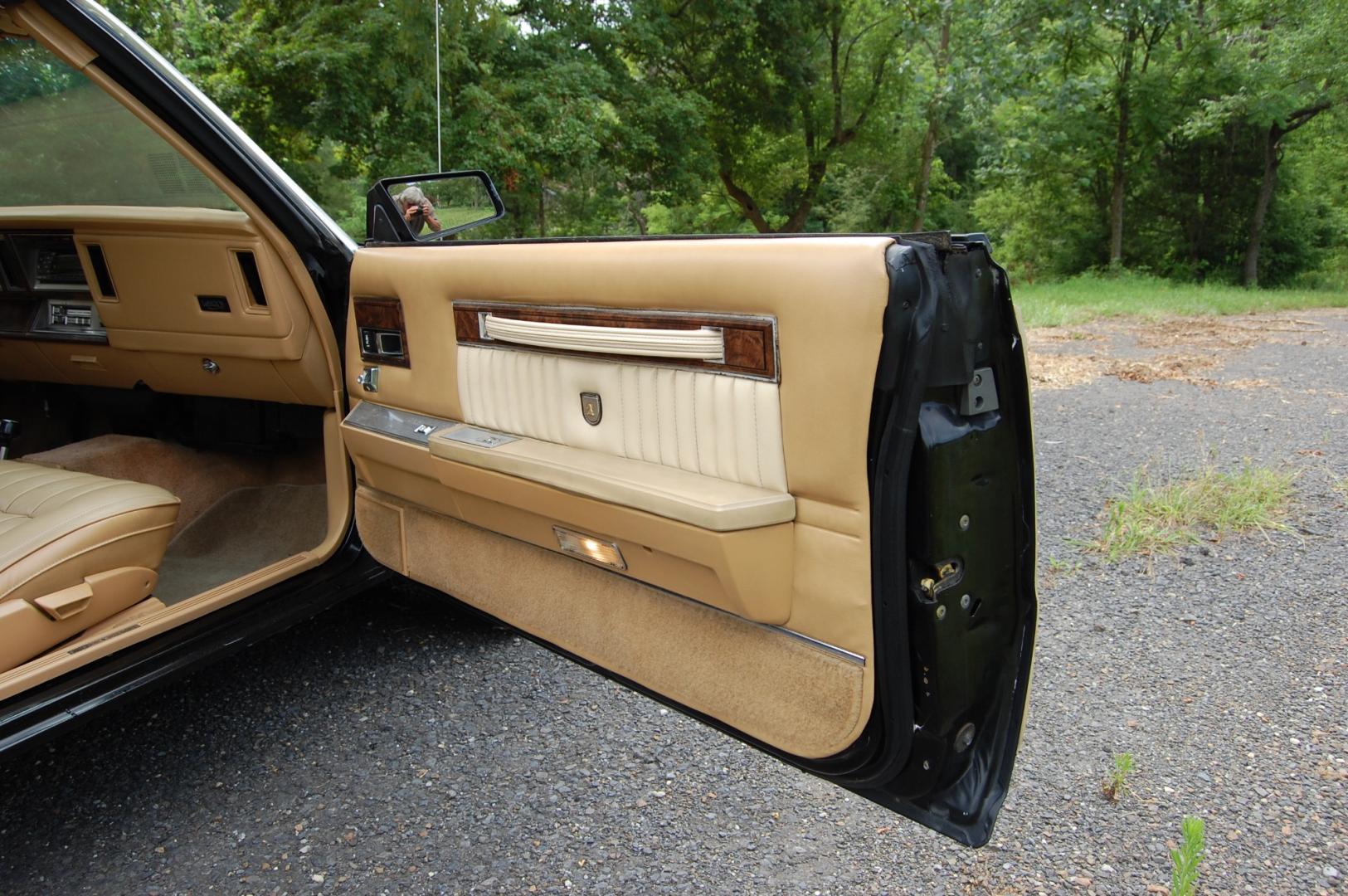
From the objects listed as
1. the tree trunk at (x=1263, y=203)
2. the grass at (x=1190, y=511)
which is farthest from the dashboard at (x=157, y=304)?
the tree trunk at (x=1263, y=203)

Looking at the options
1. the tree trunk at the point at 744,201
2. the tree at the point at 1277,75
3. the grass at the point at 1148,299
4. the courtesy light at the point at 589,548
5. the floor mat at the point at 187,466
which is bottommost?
the grass at the point at 1148,299

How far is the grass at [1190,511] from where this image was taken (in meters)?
3.52

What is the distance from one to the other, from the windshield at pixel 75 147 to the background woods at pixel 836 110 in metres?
7.29

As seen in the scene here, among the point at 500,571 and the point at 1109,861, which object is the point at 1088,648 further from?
the point at 500,571

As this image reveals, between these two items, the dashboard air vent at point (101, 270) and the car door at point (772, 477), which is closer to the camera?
the car door at point (772, 477)

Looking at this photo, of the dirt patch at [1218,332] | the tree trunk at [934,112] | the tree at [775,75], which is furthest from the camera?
the tree trunk at [934,112]

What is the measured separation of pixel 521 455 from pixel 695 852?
3.20 feet

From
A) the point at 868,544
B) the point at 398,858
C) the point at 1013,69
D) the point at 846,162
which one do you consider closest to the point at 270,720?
the point at 398,858

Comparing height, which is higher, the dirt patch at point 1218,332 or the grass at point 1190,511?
the dirt patch at point 1218,332

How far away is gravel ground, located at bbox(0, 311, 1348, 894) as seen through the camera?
6.17ft

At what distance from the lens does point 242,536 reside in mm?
2953

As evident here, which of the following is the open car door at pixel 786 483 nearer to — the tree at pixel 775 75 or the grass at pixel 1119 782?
the grass at pixel 1119 782

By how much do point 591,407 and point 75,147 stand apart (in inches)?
73.6

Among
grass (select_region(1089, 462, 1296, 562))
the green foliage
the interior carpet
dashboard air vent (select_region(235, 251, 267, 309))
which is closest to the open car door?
the green foliage
